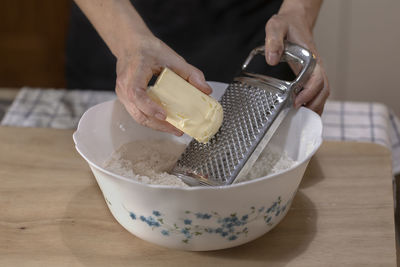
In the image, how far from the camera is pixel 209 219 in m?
0.84

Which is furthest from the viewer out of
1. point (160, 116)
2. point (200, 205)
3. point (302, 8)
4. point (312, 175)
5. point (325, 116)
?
point (325, 116)

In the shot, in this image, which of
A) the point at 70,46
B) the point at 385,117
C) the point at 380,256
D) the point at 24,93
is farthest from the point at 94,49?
the point at 380,256

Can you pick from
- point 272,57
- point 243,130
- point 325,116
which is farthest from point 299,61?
point 325,116

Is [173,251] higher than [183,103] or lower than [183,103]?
lower

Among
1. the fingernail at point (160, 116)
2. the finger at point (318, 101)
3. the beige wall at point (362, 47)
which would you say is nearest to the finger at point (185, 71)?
the fingernail at point (160, 116)

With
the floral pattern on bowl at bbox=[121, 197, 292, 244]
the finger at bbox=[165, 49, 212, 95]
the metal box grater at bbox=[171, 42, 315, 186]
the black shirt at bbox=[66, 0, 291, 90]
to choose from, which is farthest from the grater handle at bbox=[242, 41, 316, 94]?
the black shirt at bbox=[66, 0, 291, 90]

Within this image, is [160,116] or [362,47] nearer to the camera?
[160,116]

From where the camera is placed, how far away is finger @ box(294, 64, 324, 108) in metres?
1.03

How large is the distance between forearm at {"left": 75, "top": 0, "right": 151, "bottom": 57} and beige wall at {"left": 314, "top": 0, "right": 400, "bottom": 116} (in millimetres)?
1482

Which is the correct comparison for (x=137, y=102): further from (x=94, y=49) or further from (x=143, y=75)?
(x=94, y=49)

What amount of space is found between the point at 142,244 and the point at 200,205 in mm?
190

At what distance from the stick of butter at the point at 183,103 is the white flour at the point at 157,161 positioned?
101 millimetres

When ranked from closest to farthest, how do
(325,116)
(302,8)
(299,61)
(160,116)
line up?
1. (160,116)
2. (299,61)
3. (302,8)
4. (325,116)

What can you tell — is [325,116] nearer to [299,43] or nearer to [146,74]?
[299,43]
